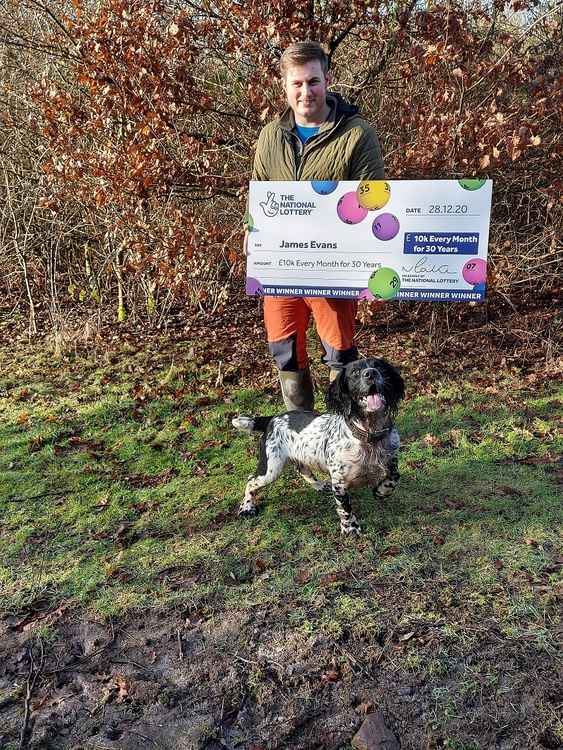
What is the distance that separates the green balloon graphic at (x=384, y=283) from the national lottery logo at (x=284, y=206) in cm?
55

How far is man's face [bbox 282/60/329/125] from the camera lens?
3.57 m

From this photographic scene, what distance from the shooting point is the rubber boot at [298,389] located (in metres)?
4.47

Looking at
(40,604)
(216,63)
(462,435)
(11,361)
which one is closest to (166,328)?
(11,361)

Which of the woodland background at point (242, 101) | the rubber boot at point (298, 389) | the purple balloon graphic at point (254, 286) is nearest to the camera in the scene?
the purple balloon graphic at point (254, 286)

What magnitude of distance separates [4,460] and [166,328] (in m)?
3.27

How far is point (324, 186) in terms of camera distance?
384 cm

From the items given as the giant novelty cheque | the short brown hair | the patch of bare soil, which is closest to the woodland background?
the giant novelty cheque

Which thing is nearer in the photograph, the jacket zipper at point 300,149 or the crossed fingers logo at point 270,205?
the jacket zipper at point 300,149

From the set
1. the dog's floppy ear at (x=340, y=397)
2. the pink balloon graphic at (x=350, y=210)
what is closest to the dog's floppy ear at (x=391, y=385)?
the dog's floppy ear at (x=340, y=397)

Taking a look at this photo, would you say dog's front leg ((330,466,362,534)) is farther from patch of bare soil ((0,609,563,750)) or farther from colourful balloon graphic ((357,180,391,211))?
colourful balloon graphic ((357,180,391,211))

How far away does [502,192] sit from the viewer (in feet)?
22.3

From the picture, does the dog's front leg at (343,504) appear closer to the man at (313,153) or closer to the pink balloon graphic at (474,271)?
the man at (313,153)

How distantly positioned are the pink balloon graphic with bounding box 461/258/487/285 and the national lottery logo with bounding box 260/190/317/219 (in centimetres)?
97

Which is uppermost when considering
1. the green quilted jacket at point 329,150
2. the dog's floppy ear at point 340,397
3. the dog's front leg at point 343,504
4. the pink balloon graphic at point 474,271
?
the green quilted jacket at point 329,150
